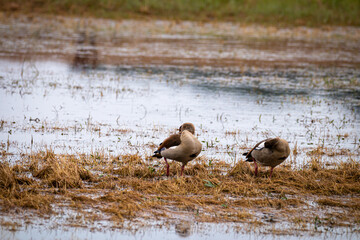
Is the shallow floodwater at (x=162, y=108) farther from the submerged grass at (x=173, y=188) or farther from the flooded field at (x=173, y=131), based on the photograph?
the submerged grass at (x=173, y=188)

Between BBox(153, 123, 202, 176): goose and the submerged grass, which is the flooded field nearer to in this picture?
the submerged grass

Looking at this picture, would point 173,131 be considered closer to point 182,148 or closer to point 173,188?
point 182,148

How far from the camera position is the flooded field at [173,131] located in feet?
23.1

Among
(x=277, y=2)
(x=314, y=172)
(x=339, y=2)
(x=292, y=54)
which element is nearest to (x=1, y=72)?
(x=314, y=172)

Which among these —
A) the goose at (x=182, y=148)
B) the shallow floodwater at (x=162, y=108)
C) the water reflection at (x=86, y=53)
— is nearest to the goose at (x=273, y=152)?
the goose at (x=182, y=148)

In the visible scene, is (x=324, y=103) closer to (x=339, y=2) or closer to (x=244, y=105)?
(x=244, y=105)

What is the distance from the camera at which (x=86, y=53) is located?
27688 millimetres

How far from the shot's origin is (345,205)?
7.95 metres

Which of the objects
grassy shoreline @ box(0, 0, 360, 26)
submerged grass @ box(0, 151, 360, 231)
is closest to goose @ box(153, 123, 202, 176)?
submerged grass @ box(0, 151, 360, 231)

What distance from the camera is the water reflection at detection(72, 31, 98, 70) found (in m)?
24.2

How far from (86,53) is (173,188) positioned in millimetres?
20564

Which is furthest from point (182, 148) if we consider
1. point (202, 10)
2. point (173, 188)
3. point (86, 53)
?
point (202, 10)

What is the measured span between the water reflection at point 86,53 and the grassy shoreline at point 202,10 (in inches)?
531

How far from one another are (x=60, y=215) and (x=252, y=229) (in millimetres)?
2505
